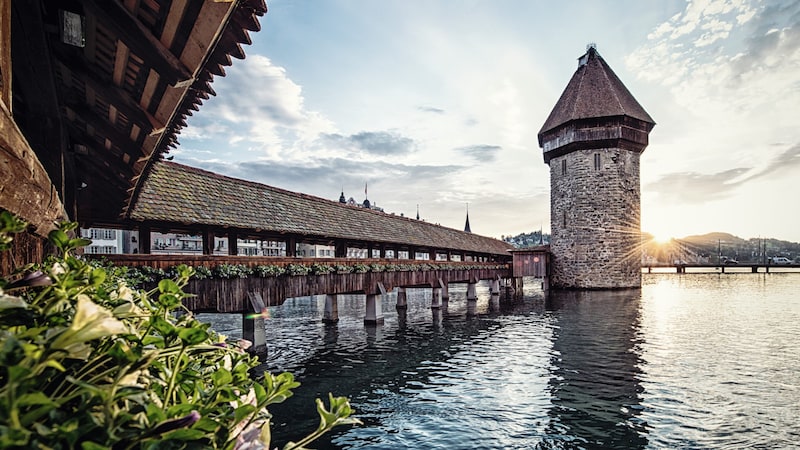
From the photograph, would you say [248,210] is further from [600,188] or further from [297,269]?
[600,188]

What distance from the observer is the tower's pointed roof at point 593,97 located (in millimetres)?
37875

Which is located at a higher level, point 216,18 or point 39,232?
point 216,18

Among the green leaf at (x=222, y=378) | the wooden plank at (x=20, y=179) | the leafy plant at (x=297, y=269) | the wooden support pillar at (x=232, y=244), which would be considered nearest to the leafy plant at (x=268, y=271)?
the leafy plant at (x=297, y=269)

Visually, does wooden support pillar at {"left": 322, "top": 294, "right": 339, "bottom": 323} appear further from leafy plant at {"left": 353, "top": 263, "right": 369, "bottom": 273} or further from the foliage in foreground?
the foliage in foreground

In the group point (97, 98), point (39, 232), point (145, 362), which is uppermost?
point (97, 98)

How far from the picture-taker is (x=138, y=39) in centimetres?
391

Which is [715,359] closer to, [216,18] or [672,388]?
[672,388]

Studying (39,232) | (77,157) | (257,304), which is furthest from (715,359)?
A: (77,157)

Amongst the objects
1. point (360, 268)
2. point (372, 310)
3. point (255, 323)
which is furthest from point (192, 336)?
point (372, 310)

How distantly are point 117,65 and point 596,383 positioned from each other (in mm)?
11350

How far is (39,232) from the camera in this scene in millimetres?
3375

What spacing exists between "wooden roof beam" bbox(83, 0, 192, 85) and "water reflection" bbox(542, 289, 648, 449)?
755 cm

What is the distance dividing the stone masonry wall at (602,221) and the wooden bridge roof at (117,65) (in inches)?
1446

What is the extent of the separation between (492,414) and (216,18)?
26.8ft
